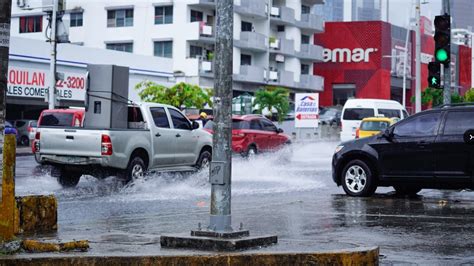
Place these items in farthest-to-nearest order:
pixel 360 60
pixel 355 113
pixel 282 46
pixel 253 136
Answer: pixel 360 60 → pixel 282 46 → pixel 355 113 → pixel 253 136

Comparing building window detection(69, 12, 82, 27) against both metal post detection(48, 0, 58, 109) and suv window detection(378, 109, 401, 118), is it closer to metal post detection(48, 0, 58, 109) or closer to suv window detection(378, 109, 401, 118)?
metal post detection(48, 0, 58, 109)

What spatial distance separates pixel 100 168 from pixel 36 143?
158cm

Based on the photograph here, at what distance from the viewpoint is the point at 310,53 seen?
7469 centimetres

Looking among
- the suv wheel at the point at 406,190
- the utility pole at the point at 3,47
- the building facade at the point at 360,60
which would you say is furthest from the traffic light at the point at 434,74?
the building facade at the point at 360,60

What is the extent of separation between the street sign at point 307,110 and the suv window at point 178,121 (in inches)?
1027

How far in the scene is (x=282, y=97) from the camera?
2386 inches

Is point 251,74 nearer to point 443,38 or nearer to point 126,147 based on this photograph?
point 443,38

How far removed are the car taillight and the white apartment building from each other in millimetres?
40388

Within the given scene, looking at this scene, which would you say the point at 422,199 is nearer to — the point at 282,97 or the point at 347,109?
the point at 347,109

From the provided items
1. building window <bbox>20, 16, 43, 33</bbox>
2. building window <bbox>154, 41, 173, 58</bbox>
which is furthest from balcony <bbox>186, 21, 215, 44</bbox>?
building window <bbox>20, 16, 43, 33</bbox>

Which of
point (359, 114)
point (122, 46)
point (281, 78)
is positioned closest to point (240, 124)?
point (359, 114)

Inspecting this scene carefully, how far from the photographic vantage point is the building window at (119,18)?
6303 cm

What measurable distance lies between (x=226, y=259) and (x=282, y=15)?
211 ft

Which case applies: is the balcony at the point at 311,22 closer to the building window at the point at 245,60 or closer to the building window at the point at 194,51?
the building window at the point at 245,60
